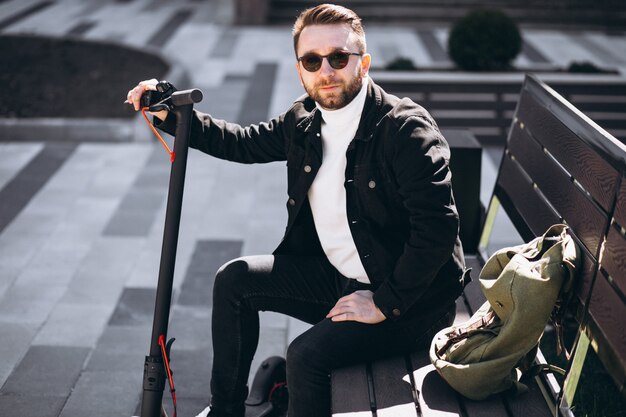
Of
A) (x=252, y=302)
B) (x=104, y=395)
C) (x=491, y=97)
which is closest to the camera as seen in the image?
(x=252, y=302)

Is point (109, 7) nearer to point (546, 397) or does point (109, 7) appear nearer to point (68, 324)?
point (68, 324)

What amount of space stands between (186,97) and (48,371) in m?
1.78

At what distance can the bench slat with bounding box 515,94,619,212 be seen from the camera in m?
2.63

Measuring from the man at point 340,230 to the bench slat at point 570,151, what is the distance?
0.46 meters

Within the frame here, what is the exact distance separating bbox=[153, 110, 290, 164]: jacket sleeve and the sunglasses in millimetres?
408

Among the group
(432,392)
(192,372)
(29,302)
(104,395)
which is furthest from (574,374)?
(29,302)

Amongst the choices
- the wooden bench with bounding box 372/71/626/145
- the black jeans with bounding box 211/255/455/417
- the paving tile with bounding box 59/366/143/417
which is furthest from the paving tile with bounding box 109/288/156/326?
the wooden bench with bounding box 372/71/626/145

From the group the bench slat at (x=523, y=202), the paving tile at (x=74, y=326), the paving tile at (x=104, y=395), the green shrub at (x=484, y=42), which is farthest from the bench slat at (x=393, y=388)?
the green shrub at (x=484, y=42)

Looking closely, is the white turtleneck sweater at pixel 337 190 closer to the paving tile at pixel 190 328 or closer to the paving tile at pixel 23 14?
the paving tile at pixel 190 328

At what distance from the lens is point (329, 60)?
9.14 feet

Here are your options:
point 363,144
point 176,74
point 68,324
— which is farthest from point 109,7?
point 363,144

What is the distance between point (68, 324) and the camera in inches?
166

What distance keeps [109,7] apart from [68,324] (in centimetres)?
1005

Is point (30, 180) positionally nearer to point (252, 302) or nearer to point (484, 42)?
point (252, 302)
